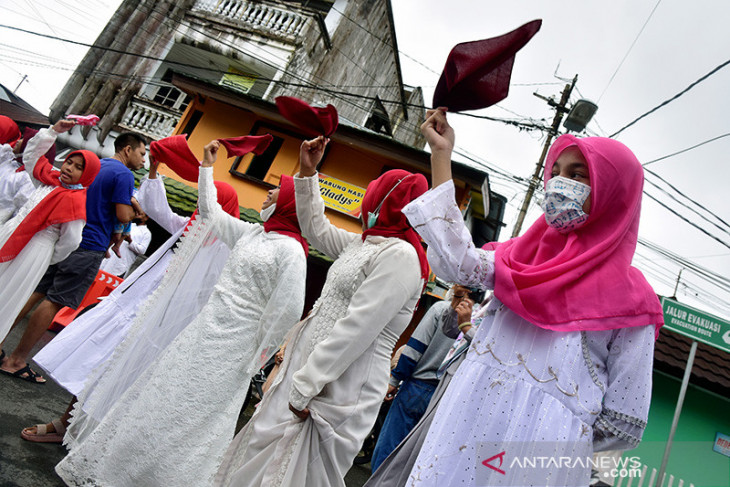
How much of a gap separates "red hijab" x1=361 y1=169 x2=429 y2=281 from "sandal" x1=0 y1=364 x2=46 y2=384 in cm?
338

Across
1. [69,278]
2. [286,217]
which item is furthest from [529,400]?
[69,278]

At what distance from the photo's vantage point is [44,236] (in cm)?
368

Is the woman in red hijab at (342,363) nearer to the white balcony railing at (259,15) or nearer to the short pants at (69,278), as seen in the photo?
the short pants at (69,278)

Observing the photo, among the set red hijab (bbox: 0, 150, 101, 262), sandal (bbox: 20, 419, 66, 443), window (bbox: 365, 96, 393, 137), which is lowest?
sandal (bbox: 20, 419, 66, 443)

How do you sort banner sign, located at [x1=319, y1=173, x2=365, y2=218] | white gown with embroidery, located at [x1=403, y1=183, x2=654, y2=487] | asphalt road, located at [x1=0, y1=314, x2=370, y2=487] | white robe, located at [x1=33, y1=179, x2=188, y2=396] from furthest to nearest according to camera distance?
banner sign, located at [x1=319, y1=173, x2=365, y2=218] < white robe, located at [x1=33, y1=179, x2=188, y2=396] < asphalt road, located at [x1=0, y1=314, x2=370, y2=487] < white gown with embroidery, located at [x1=403, y1=183, x2=654, y2=487]

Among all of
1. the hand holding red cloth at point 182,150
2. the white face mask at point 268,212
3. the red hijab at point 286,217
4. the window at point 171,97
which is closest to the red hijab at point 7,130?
the hand holding red cloth at point 182,150

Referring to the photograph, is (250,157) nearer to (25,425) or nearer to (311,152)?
(25,425)

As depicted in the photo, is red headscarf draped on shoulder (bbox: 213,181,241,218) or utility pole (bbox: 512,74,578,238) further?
utility pole (bbox: 512,74,578,238)

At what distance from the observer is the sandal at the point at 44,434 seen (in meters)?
2.86

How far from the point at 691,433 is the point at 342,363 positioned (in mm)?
10074

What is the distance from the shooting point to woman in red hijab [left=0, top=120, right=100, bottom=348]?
3.57 metres

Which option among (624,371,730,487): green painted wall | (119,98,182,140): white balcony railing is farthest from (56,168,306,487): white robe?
(119,98,182,140): white balcony railing

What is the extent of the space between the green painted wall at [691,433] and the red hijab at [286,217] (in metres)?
9.20

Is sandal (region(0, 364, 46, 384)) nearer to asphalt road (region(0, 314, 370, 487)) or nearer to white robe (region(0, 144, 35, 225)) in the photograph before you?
asphalt road (region(0, 314, 370, 487))
